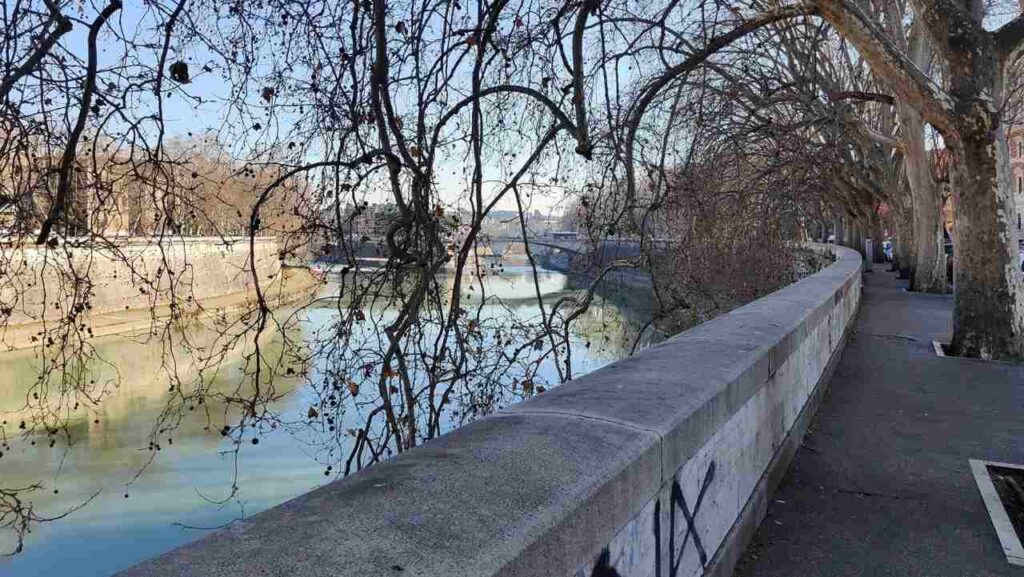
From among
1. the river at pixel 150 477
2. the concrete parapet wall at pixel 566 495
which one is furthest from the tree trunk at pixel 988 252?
the concrete parapet wall at pixel 566 495

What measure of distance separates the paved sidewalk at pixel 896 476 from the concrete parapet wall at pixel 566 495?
0.31 meters

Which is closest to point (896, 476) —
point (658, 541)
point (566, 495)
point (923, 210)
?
point (658, 541)

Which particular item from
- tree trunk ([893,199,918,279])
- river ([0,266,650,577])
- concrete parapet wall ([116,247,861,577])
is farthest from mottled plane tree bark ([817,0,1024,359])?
tree trunk ([893,199,918,279])

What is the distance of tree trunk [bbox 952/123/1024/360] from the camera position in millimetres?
9242

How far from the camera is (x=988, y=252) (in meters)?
9.43

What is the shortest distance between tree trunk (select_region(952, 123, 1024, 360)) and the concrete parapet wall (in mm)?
6980

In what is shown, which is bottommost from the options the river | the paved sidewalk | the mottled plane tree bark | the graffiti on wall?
the river

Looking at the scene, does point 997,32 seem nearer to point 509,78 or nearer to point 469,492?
point 509,78

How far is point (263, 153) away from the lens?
599 cm

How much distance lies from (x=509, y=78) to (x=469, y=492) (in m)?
6.25

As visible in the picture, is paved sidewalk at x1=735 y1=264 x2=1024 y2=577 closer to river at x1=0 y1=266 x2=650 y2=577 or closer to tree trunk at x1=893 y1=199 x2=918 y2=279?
river at x1=0 y1=266 x2=650 y2=577

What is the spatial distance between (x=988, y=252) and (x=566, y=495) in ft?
31.3

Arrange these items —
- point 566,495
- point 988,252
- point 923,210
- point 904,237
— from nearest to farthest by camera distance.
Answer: point 566,495, point 988,252, point 923,210, point 904,237

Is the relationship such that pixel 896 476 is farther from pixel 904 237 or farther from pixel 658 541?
pixel 904 237
